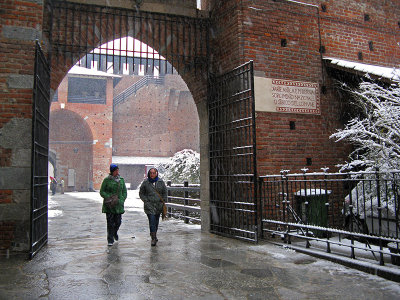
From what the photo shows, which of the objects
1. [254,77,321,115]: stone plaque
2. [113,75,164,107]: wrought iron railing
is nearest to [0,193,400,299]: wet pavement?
[254,77,321,115]: stone plaque

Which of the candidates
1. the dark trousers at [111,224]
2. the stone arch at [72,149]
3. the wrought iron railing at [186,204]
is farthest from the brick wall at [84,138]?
the dark trousers at [111,224]

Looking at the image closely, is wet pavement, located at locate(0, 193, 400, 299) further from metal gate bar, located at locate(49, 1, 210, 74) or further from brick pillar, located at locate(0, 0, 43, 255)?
metal gate bar, located at locate(49, 1, 210, 74)

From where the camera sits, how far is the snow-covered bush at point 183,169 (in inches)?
690

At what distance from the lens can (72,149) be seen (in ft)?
110

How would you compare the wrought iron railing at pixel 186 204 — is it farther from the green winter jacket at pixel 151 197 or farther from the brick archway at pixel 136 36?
the green winter jacket at pixel 151 197

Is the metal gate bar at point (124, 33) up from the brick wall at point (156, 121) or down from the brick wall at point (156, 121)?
down

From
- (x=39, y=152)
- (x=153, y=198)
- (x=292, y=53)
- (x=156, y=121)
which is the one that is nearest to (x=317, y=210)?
(x=153, y=198)

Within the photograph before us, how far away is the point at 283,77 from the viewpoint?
7.68 m

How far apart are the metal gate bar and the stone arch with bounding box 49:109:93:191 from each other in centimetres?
2638

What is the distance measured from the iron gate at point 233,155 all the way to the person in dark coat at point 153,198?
1399mm

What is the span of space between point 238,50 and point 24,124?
421cm

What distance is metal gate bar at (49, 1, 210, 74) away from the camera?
7.30 meters

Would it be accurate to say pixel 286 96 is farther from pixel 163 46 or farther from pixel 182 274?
pixel 182 274

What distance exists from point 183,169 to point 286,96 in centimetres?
1068
